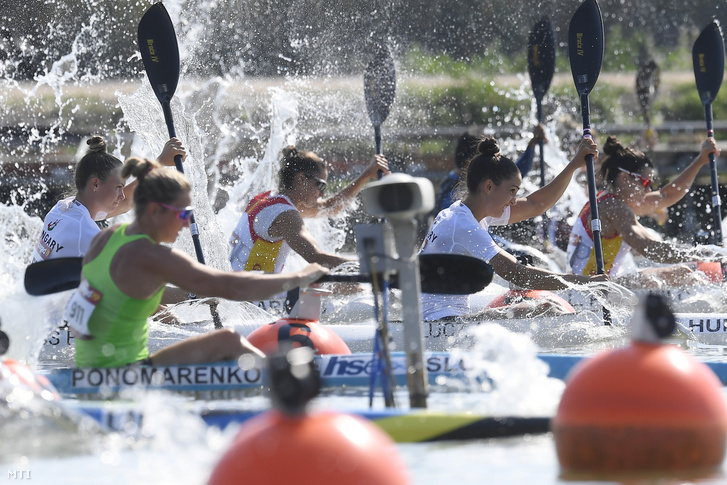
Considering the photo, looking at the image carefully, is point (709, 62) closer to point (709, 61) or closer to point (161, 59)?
point (709, 61)

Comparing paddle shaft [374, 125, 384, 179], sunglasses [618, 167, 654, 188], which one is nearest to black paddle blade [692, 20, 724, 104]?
sunglasses [618, 167, 654, 188]

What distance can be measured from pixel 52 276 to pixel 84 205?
1095 millimetres

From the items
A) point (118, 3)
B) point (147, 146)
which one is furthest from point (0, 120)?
point (147, 146)

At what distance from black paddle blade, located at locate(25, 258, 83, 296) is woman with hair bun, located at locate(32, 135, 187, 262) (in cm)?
91

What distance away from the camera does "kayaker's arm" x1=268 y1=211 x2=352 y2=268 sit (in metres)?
6.29

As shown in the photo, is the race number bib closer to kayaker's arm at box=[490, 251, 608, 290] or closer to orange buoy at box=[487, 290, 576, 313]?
kayaker's arm at box=[490, 251, 608, 290]

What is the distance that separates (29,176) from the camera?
1352cm

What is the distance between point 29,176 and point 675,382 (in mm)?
12006

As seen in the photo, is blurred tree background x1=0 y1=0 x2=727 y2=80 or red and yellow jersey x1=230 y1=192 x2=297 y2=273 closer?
red and yellow jersey x1=230 y1=192 x2=297 y2=273

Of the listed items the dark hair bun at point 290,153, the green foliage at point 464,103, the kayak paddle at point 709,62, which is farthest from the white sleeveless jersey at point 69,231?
the green foliage at point 464,103

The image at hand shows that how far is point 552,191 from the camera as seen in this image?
6555 mm

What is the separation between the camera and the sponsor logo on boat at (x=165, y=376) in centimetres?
418

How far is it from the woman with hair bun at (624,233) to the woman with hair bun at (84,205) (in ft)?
10.8

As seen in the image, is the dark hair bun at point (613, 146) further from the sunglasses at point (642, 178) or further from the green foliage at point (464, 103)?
the green foliage at point (464, 103)
